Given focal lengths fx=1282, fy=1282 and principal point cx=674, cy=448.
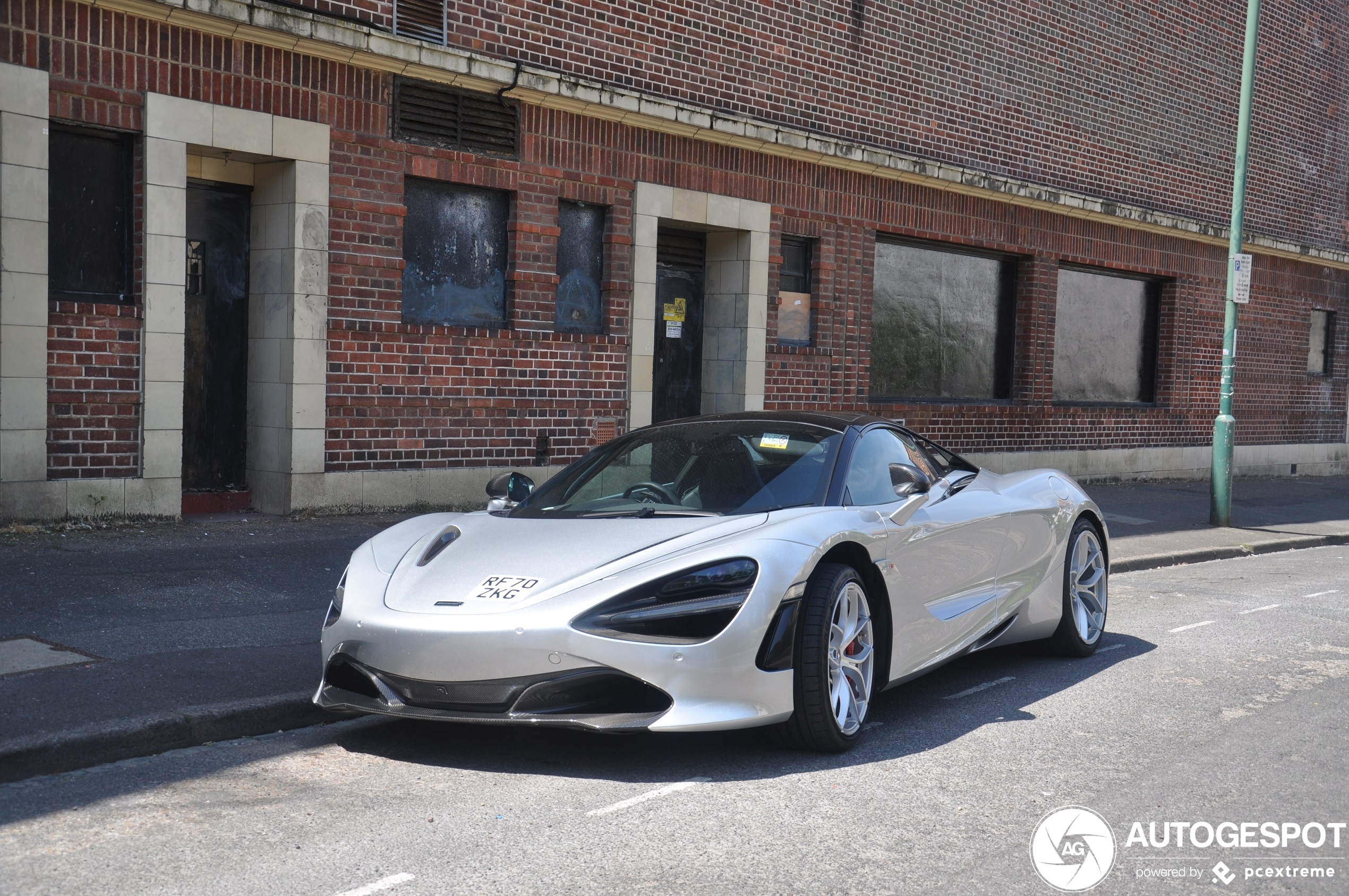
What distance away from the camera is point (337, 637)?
4996 mm

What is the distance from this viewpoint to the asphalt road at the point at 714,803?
3.84 metres

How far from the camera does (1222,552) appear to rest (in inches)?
502

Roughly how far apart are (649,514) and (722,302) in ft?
30.9

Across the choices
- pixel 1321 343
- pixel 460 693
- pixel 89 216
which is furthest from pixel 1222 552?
pixel 1321 343

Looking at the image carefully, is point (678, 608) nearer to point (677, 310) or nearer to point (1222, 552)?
point (1222, 552)

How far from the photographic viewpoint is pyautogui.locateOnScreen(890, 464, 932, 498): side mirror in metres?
5.87

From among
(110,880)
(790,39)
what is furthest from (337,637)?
(790,39)

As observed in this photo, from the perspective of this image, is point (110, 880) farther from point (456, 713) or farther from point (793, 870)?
point (793, 870)

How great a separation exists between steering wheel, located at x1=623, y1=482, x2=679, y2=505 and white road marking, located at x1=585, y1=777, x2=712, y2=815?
1.30m

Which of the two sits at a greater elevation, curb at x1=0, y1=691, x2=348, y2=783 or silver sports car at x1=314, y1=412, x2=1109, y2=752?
silver sports car at x1=314, y1=412, x2=1109, y2=752

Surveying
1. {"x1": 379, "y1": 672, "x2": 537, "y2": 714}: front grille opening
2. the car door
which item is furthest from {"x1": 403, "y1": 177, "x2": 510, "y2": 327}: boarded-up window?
{"x1": 379, "y1": 672, "x2": 537, "y2": 714}: front grille opening

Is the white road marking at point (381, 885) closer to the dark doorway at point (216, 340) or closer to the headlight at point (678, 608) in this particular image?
the headlight at point (678, 608)

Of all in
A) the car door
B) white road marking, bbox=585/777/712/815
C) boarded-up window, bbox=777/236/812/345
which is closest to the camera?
white road marking, bbox=585/777/712/815

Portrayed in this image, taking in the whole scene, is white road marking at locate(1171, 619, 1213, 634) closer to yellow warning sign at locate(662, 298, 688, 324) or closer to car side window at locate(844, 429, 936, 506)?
car side window at locate(844, 429, 936, 506)
